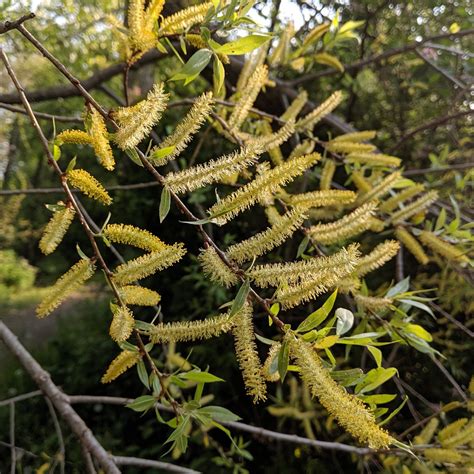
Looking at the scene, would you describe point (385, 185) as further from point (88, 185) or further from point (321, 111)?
point (88, 185)

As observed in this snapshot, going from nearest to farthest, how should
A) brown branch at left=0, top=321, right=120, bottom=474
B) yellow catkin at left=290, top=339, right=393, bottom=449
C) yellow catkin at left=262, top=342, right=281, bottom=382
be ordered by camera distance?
yellow catkin at left=290, top=339, right=393, bottom=449, yellow catkin at left=262, top=342, right=281, bottom=382, brown branch at left=0, top=321, right=120, bottom=474

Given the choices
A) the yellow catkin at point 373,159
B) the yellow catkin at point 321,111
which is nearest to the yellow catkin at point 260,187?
the yellow catkin at point 321,111

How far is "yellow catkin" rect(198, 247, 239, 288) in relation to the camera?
596 millimetres

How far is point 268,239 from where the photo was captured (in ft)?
2.02

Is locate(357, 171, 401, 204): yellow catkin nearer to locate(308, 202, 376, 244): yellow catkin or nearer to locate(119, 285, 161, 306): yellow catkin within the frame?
locate(308, 202, 376, 244): yellow catkin

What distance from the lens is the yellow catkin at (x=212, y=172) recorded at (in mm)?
593

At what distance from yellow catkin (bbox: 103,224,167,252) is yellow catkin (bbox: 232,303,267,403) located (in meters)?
0.14

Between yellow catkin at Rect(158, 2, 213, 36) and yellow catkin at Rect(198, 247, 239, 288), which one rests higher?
yellow catkin at Rect(158, 2, 213, 36)

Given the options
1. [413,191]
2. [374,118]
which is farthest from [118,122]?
[374,118]

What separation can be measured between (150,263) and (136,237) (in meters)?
0.06

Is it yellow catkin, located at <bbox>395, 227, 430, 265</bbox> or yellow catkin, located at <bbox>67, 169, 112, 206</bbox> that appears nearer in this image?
yellow catkin, located at <bbox>67, 169, 112, 206</bbox>

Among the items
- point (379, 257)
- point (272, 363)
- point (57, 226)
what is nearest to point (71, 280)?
point (57, 226)

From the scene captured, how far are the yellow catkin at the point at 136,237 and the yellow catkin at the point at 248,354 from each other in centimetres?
14

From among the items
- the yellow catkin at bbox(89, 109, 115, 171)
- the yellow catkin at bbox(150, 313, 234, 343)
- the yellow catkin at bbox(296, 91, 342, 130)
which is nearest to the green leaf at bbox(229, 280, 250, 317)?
the yellow catkin at bbox(150, 313, 234, 343)
